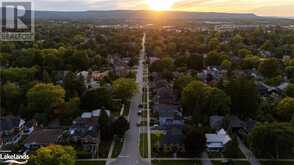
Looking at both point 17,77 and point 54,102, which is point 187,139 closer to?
point 54,102

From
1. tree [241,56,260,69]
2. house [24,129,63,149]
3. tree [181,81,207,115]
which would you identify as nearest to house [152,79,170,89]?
tree [181,81,207,115]

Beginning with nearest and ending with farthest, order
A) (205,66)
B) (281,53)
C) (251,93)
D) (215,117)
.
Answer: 1. (215,117)
2. (251,93)
3. (205,66)
4. (281,53)

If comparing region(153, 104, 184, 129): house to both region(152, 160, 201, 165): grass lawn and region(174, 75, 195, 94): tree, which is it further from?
region(152, 160, 201, 165): grass lawn

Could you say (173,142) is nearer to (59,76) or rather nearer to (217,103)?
(217,103)

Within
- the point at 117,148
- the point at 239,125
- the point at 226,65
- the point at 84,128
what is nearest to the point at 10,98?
the point at 84,128

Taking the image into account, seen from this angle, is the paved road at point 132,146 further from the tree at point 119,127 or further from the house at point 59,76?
the house at point 59,76

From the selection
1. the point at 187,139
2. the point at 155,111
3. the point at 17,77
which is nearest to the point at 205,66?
the point at 155,111
